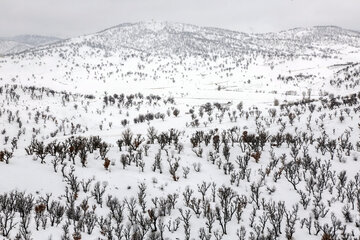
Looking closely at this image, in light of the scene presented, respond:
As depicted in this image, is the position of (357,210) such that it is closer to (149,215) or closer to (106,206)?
(149,215)

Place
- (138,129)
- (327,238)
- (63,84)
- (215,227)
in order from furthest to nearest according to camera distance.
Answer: (63,84) < (138,129) < (215,227) < (327,238)

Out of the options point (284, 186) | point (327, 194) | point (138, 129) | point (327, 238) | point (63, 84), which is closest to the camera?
point (327, 238)

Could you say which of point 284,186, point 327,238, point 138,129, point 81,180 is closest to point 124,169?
point 81,180

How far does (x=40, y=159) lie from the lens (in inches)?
587

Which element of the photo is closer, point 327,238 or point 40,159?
point 327,238

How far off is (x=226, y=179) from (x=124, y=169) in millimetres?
5087

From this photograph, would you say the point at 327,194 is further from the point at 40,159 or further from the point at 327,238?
the point at 40,159

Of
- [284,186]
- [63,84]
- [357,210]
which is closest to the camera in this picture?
[357,210]

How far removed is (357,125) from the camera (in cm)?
2477

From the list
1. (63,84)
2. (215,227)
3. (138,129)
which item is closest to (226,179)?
(215,227)

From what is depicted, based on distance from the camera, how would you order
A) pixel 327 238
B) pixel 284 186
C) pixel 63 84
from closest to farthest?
pixel 327 238
pixel 284 186
pixel 63 84

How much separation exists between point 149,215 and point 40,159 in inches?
316

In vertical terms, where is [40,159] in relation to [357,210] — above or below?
above

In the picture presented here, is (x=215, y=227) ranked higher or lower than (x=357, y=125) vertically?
lower
